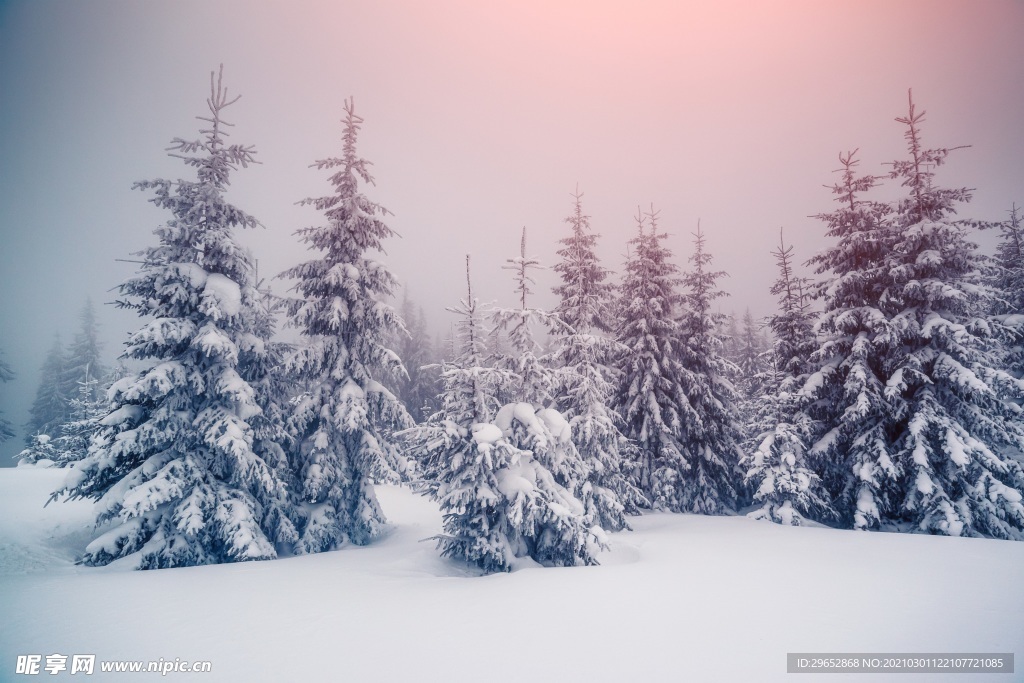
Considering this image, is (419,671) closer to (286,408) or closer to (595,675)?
(595,675)

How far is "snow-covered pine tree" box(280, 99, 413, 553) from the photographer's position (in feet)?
45.4

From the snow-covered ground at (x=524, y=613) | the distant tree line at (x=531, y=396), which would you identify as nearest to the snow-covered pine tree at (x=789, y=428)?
the distant tree line at (x=531, y=396)

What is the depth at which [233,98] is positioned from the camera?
43.1 ft

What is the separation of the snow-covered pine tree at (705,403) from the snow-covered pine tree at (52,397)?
52.2 meters

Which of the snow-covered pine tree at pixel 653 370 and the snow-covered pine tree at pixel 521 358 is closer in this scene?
the snow-covered pine tree at pixel 521 358

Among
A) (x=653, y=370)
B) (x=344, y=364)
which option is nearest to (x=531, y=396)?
(x=344, y=364)

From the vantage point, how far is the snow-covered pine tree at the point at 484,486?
1034cm

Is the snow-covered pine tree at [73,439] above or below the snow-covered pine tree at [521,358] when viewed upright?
below

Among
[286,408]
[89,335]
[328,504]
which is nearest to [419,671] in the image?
[328,504]

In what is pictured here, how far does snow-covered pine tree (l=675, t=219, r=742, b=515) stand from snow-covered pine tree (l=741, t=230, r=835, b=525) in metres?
1.36

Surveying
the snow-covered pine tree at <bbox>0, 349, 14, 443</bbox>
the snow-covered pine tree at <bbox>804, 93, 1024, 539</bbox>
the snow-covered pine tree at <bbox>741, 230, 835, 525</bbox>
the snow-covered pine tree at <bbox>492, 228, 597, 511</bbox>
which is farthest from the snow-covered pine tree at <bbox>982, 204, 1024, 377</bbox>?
the snow-covered pine tree at <bbox>0, 349, 14, 443</bbox>

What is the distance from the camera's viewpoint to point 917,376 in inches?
571

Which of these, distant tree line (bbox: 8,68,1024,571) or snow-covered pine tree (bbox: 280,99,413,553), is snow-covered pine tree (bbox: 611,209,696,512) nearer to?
distant tree line (bbox: 8,68,1024,571)

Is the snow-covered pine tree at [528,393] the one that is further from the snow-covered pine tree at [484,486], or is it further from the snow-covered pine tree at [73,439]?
the snow-covered pine tree at [73,439]
